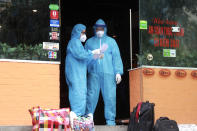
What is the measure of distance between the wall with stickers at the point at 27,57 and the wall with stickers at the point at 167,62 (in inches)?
79.5

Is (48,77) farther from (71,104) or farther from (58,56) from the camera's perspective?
(71,104)

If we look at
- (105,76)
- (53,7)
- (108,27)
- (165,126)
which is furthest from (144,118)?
(108,27)

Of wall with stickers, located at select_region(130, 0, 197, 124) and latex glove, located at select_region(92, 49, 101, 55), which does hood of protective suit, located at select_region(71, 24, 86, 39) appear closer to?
latex glove, located at select_region(92, 49, 101, 55)

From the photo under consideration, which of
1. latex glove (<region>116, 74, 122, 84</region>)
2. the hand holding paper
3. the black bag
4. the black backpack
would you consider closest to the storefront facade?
latex glove (<region>116, 74, 122, 84</region>)

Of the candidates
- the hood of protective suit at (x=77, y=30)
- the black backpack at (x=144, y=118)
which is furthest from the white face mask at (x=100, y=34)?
the black backpack at (x=144, y=118)

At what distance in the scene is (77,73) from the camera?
9.44 metres

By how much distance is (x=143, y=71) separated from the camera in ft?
30.4

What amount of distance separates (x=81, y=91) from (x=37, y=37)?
1.67 metres

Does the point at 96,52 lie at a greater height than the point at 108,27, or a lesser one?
lesser

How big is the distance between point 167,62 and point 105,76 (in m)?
1.45

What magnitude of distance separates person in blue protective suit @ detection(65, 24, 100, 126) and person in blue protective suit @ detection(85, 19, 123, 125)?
251 mm

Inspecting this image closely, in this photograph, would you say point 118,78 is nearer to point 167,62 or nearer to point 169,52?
point 167,62

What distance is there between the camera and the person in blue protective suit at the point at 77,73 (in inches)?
369

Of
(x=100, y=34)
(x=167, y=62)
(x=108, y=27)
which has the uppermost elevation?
(x=108, y=27)
